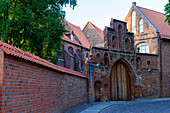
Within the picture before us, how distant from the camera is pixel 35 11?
16.9 m

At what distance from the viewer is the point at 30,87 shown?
7.10m

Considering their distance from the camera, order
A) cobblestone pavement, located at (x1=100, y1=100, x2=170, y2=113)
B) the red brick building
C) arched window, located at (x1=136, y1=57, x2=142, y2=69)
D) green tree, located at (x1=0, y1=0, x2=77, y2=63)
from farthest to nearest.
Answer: arched window, located at (x1=136, y1=57, x2=142, y2=69) → the red brick building → green tree, located at (x1=0, y1=0, x2=77, y2=63) → cobblestone pavement, located at (x1=100, y1=100, x2=170, y2=113)

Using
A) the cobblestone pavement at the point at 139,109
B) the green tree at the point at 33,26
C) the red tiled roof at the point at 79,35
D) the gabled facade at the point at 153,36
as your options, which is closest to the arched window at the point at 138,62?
the gabled facade at the point at 153,36

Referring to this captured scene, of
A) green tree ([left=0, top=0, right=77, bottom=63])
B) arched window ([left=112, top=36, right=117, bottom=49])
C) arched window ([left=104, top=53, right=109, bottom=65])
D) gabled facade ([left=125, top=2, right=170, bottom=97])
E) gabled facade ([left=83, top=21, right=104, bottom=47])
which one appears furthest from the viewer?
gabled facade ([left=83, top=21, right=104, bottom=47])

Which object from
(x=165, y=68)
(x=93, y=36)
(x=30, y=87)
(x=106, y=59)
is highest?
(x=93, y=36)

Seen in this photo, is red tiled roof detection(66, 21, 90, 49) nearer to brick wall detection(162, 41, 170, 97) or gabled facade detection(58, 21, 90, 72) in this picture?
gabled facade detection(58, 21, 90, 72)

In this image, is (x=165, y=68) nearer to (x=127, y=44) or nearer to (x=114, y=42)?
(x=127, y=44)

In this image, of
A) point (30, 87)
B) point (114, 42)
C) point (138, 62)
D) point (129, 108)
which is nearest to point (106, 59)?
point (114, 42)

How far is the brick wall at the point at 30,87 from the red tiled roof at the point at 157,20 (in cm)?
1945

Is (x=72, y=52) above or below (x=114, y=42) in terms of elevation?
below

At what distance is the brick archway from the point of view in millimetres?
22931

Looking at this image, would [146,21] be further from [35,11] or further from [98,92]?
[35,11]

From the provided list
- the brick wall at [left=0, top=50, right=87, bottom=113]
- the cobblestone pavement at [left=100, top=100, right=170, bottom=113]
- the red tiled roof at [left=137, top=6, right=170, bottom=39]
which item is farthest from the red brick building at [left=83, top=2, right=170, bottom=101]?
the brick wall at [left=0, top=50, right=87, bottom=113]

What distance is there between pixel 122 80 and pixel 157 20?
11492 millimetres
